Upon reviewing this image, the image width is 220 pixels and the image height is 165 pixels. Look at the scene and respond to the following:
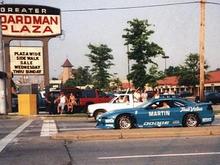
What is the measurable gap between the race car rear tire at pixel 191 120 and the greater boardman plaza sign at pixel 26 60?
A: 1901 cm

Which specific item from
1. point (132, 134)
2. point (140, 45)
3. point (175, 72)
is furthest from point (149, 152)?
point (175, 72)

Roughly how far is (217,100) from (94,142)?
128ft

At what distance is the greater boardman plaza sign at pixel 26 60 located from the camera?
1326 inches

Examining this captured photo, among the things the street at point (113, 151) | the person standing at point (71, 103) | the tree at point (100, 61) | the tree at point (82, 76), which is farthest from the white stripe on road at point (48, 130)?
the tree at point (82, 76)

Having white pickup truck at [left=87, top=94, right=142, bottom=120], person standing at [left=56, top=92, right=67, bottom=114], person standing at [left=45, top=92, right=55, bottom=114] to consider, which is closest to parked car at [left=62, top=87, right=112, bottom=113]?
person standing at [left=56, top=92, right=67, bottom=114]

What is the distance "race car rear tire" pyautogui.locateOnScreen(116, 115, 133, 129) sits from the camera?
1691cm

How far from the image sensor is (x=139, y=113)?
55.4ft

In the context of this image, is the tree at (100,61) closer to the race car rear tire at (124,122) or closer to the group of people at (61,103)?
the group of people at (61,103)

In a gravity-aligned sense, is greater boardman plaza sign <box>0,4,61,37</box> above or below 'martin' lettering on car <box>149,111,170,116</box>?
above

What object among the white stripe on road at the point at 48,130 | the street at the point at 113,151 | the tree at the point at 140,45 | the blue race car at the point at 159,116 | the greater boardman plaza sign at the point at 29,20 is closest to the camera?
the street at the point at 113,151

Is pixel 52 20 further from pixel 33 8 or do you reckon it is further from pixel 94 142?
pixel 94 142

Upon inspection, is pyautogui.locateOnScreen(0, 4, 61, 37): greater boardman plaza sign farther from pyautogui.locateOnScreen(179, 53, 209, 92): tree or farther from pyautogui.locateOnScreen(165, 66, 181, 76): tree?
pyautogui.locateOnScreen(165, 66, 181, 76): tree

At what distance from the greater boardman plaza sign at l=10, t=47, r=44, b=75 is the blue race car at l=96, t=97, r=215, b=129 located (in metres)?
18.0

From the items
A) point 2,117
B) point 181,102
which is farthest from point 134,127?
point 2,117
